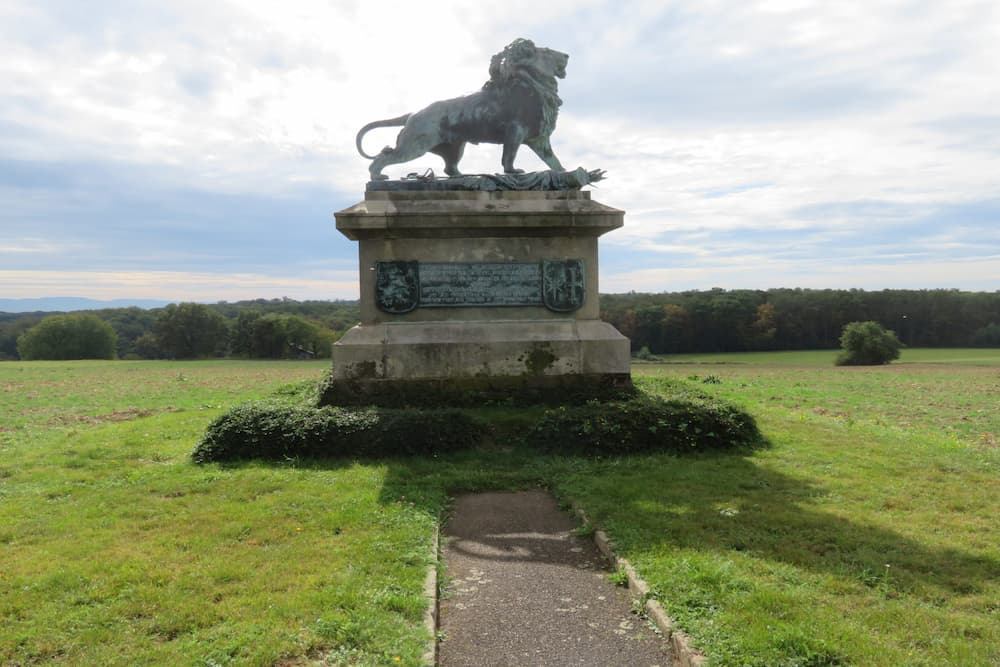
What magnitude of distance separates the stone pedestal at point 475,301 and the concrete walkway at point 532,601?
11.6ft

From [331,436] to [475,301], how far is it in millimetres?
2916

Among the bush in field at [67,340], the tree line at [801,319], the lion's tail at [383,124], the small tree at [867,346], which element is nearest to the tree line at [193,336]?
the bush in field at [67,340]

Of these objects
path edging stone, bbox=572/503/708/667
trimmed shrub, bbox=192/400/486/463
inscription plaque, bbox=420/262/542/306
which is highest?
inscription plaque, bbox=420/262/542/306

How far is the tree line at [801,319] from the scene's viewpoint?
53594 millimetres

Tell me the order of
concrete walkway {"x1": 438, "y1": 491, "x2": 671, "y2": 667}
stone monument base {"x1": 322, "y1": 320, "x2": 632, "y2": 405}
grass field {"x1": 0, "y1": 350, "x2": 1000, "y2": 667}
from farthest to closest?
stone monument base {"x1": 322, "y1": 320, "x2": 632, "y2": 405}, concrete walkway {"x1": 438, "y1": 491, "x2": 671, "y2": 667}, grass field {"x1": 0, "y1": 350, "x2": 1000, "y2": 667}

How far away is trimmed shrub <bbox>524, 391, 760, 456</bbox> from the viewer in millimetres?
7492

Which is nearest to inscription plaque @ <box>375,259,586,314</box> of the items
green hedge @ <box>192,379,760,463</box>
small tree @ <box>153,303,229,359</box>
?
green hedge @ <box>192,379,760,463</box>

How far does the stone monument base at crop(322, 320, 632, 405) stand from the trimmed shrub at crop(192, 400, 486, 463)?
1191 millimetres

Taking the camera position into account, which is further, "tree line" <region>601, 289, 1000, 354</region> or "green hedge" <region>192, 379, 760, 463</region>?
"tree line" <region>601, 289, 1000, 354</region>

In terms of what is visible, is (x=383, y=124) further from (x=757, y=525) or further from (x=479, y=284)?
(x=757, y=525)

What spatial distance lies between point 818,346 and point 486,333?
53206 mm

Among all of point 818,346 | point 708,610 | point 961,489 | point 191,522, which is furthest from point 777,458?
point 818,346

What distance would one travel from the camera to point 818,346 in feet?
181

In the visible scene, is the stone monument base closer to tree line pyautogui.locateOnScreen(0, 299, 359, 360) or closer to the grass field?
the grass field
